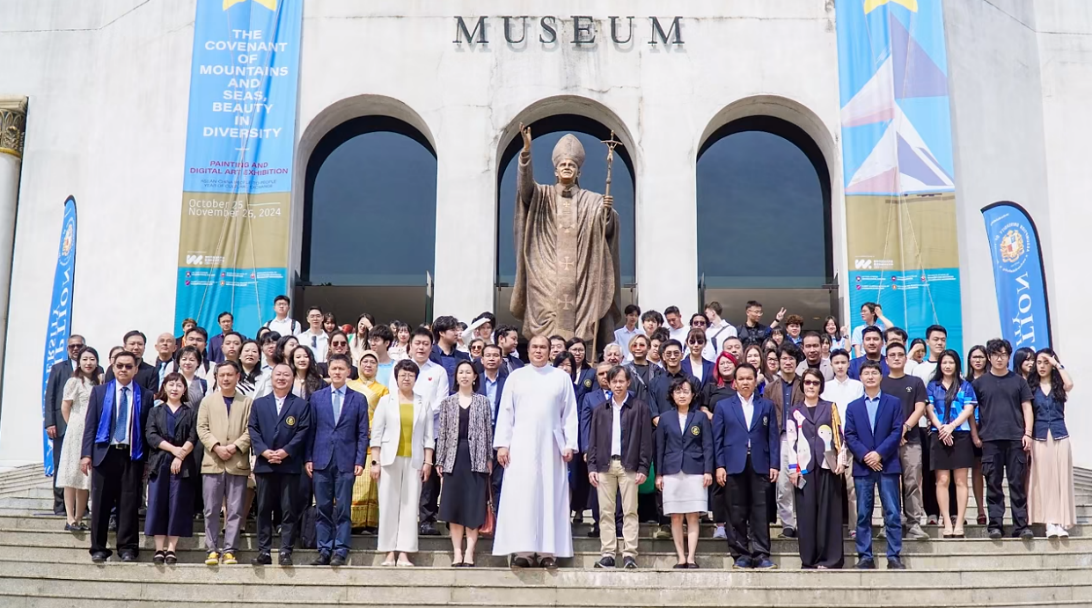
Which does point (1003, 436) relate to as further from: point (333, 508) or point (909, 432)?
point (333, 508)

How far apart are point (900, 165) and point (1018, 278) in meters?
2.67

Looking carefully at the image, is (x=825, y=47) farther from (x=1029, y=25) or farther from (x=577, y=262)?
(x=577, y=262)

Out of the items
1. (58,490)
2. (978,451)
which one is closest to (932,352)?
(978,451)

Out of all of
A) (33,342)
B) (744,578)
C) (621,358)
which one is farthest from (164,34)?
(744,578)

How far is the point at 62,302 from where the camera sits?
16.8 metres

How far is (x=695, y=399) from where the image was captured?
9.30 m

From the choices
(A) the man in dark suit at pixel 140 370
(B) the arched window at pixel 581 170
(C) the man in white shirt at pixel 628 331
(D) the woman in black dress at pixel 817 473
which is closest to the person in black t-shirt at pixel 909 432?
(D) the woman in black dress at pixel 817 473

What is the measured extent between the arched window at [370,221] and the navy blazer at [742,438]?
8801 mm

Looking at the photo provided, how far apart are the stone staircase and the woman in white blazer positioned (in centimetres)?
28

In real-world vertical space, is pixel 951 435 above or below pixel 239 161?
below

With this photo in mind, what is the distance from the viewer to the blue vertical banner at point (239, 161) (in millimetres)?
15727

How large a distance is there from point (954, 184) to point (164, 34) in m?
12.6

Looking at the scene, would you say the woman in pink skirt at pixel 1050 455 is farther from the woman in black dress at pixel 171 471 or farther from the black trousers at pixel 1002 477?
the woman in black dress at pixel 171 471

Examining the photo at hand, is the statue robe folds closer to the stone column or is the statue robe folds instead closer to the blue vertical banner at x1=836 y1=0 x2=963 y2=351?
the blue vertical banner at x1=836 y1=0 x2=963 y2=351
